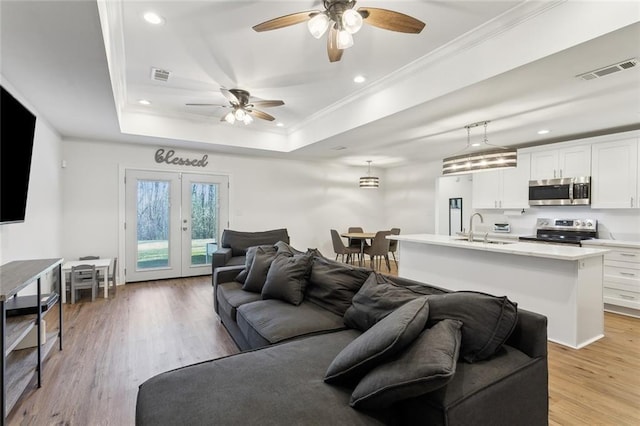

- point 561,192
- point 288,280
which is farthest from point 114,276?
point 561,192

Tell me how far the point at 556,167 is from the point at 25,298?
701 centimetres

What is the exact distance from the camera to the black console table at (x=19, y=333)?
5.86ft

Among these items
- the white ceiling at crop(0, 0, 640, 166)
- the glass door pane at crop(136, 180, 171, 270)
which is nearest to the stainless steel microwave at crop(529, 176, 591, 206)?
the white ceiling at crop(0, 0, 640, 166)

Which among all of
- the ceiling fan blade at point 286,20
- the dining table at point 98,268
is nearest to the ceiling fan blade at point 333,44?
the ceiling fan blade at point 286,20

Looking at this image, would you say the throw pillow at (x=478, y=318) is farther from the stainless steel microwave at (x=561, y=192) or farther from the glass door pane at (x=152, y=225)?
the glass door pane at (x=152, y=225)

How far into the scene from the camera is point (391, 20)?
Result: 2.13 metres

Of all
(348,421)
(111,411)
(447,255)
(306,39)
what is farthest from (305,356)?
(447,255)

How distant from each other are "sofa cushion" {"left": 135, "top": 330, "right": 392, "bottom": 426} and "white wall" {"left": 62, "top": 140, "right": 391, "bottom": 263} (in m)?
4.86

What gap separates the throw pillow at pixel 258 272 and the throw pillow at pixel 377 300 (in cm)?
114

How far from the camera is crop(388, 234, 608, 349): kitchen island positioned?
2965 mm

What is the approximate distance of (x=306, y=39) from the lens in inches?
112

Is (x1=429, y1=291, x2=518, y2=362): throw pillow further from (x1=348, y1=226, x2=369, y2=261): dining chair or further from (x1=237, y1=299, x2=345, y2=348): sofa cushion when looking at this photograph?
(x1=348, y1=226, x2=369, y2=261): dining chair

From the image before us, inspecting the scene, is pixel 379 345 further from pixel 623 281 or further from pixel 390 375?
pixel 623 281

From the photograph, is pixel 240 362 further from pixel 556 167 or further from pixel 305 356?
pixel 556 167
